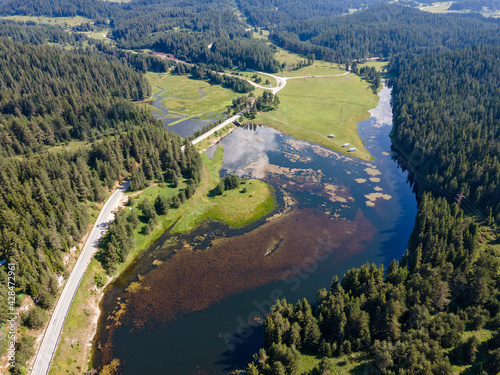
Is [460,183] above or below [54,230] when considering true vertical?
below

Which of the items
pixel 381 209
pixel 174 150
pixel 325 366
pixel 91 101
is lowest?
pixel 381 209


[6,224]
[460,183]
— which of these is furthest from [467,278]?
[6,224]

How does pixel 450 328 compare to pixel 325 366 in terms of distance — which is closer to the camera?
pixel 325 366

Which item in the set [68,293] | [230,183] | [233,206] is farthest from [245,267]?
[68,293]

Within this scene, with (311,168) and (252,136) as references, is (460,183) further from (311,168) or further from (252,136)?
(252,136)

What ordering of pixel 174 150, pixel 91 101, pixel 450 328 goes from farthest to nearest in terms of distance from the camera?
1. pixel 91 101
2. pixel 174 150
3. pixel 450 328

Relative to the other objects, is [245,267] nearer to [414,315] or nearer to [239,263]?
[239,263]
